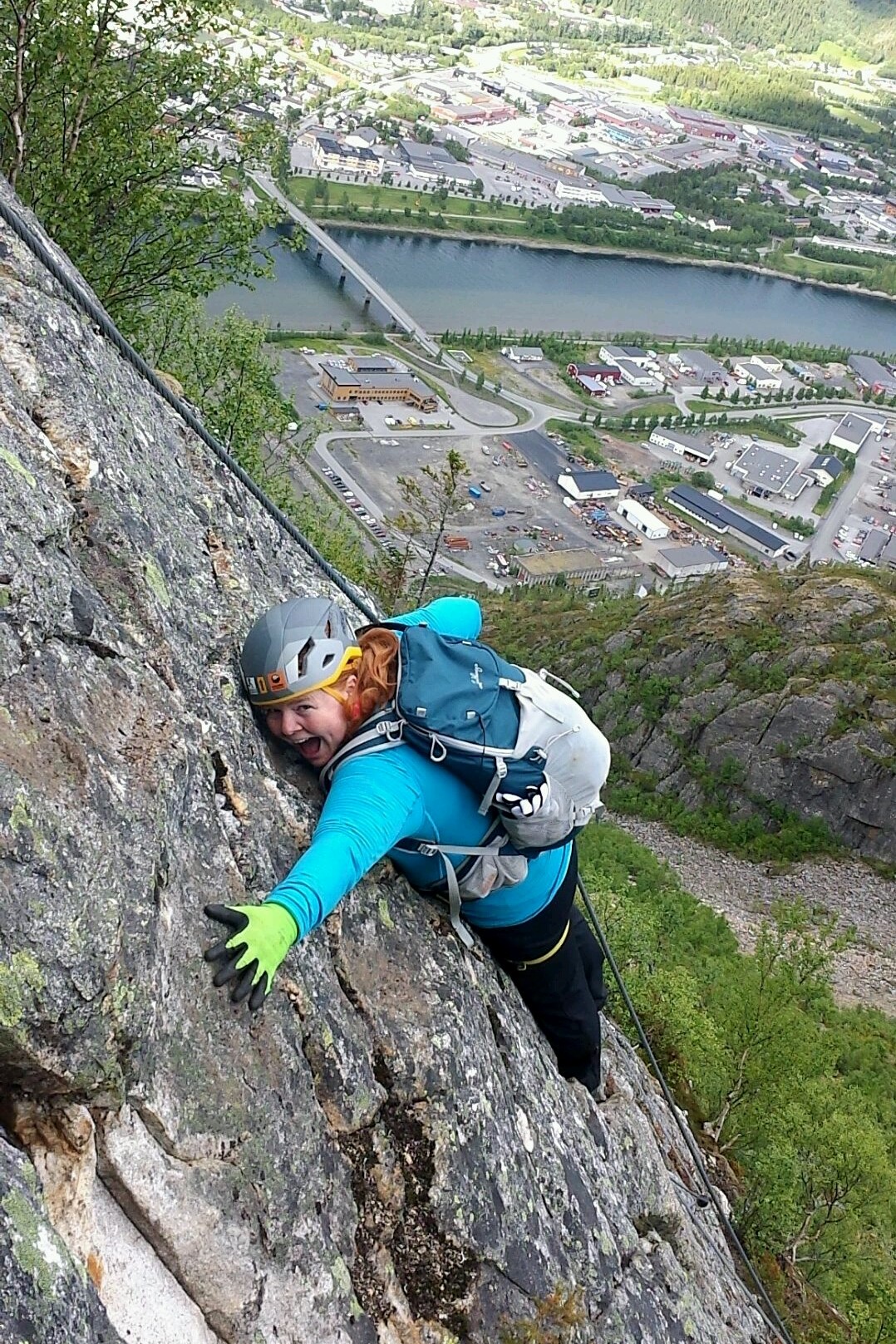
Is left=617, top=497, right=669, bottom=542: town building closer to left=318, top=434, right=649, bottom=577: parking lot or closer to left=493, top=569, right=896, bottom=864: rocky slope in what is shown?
left=318, top=434, right=649, bottom=577: parking lot

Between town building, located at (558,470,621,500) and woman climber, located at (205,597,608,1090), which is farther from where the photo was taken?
town building, located at (558,470,621,500)

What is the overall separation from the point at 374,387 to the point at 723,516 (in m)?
27.0

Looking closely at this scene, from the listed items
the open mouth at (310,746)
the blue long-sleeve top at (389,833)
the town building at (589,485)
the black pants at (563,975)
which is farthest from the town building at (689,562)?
the open mouth at (310,746)

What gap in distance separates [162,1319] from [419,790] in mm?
2228

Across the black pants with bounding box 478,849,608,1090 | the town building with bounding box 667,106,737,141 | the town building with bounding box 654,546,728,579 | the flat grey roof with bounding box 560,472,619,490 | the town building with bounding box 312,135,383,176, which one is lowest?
the town building with bounding box 654,546,728,579

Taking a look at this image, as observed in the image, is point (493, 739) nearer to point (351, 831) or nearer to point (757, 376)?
point (351, 831)

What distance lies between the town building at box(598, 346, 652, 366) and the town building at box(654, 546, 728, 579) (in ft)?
94.0

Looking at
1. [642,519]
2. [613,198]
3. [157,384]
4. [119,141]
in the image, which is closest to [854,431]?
[642,519]

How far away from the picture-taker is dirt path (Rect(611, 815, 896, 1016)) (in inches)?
877

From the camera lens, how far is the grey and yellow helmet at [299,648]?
448 cm

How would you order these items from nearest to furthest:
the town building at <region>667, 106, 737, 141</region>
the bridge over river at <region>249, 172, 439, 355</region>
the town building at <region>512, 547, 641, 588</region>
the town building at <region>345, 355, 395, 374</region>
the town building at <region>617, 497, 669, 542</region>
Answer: the town building at <region>512, 547, 641, 588</region>, the town building at <region>617, 497, 669, 542</region>, the town building at <region>345, 355, 395, 374</region>, the bridge over river at <region>249, 172, 439, 355</region>, the town building at <region>667, 106, 737, 141</region>

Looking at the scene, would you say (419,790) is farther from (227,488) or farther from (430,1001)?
(227,488)

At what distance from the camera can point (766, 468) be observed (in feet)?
249

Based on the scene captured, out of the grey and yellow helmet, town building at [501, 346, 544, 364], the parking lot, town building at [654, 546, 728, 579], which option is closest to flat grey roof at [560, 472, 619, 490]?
the parking lot
